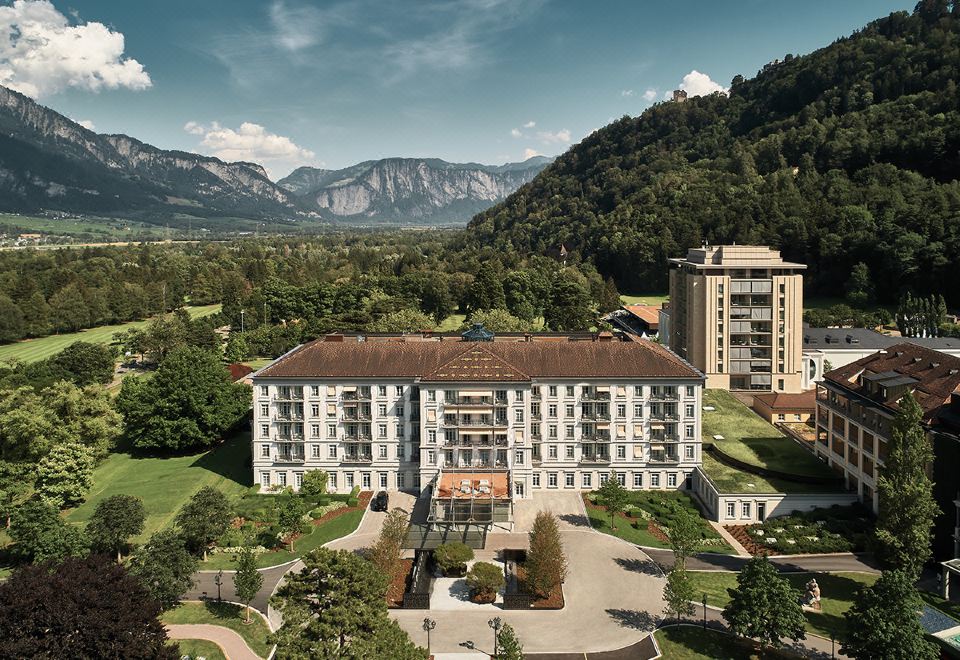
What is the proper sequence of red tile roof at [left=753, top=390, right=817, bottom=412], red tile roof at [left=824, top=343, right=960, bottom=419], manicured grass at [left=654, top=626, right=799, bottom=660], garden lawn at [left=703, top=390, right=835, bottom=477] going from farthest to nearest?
red tile roof at [left=753, top=390, right=817, bottom=412]
garden lawn at [left=703, top=390, right=835, bottom=477]
red tile roof at [left=824, top=343, right=960, bottom=419]
manicured grass at [left=654, top=626, right=799, bottom=660]

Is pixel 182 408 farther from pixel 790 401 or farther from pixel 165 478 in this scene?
pixel 790 401

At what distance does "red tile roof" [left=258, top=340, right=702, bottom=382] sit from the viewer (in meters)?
58.3

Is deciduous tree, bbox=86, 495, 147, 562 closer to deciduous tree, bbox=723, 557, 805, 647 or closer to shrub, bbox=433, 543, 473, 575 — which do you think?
shrub, bbox=433, 543, 473, 575

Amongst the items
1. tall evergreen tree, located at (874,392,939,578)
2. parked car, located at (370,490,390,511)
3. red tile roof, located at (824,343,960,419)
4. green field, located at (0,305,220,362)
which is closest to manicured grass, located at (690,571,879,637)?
tall evergreen tree, located at (874,392,939,578)

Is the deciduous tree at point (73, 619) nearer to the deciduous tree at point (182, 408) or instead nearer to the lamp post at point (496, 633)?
the lamp post at point (496, 633)

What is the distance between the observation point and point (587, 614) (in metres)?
41.7

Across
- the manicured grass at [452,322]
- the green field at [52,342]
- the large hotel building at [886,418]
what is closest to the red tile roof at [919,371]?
the large hotel building at [886,418]

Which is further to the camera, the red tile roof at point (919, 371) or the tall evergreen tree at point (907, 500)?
the red tile roof at point (919, 371)

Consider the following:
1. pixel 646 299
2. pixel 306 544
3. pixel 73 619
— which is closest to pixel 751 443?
pixel 306 544

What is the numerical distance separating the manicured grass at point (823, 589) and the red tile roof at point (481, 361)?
62.0ft

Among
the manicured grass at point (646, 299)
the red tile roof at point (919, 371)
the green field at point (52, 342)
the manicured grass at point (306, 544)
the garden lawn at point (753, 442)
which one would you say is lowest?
the manicured grass at point (306, 544)

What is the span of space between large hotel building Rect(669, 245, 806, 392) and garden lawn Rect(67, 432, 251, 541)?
57848mm

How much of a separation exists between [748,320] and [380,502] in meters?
55.3

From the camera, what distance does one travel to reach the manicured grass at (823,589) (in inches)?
1558
